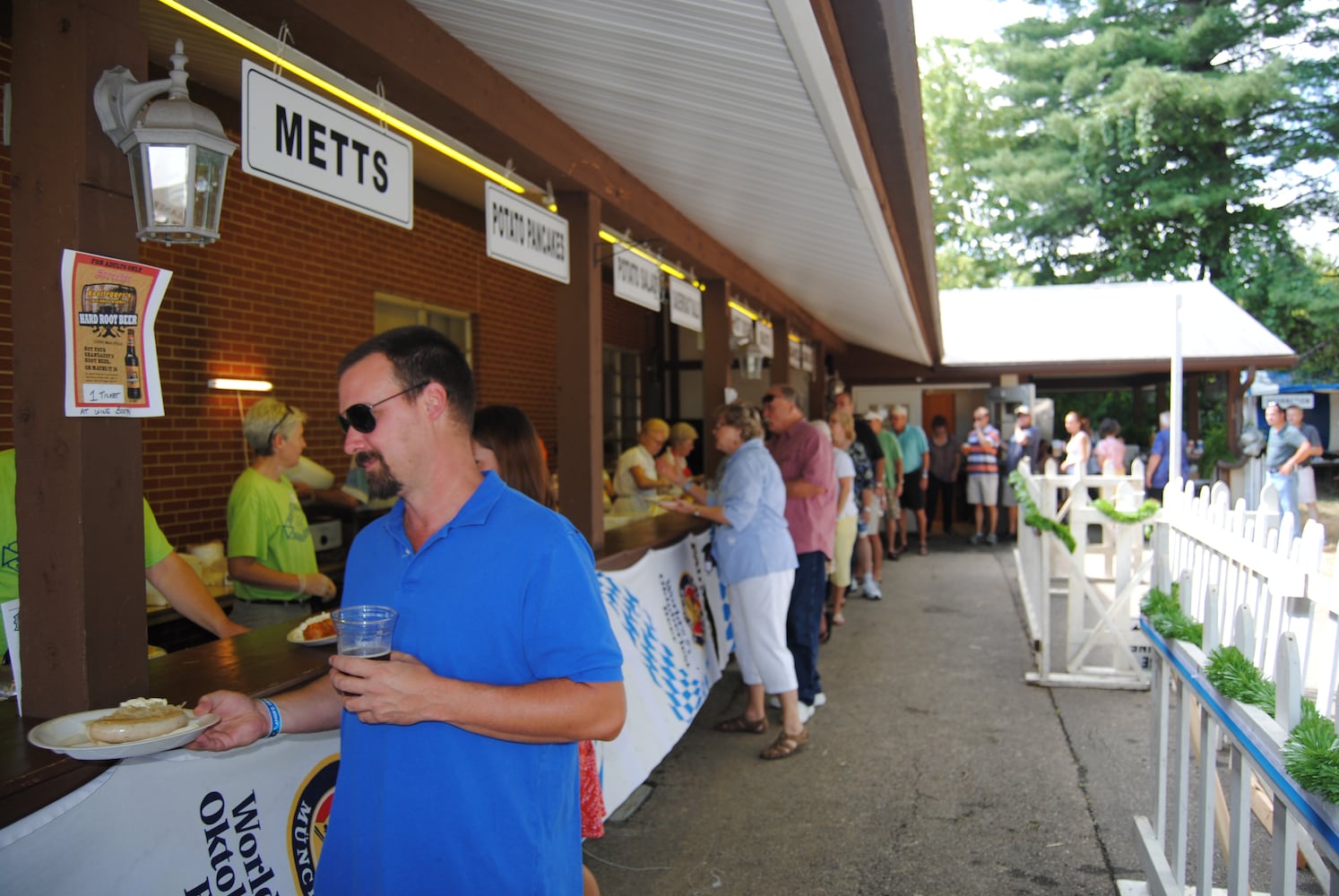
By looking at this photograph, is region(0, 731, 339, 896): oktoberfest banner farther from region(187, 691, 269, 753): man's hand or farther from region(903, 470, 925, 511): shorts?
region(903, 470, 925, 511): shorts

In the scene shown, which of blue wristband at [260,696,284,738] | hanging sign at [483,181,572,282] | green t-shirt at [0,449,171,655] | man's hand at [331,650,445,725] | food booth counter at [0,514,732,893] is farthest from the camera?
hanging sign at [483,181,572,282]

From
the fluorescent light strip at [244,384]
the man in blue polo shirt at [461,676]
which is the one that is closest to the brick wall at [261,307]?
the fluorescent light strip at [244,384]

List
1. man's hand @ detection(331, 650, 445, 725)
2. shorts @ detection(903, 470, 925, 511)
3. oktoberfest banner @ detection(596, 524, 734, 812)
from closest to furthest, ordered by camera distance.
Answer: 1. man's hand @ detection(331, 650, 445, 725)
2. oktoberfest banner @ detection(596, 524, 734, 812)
3. shorts @ detection(903, 470, 925, 511)

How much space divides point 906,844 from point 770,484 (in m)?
1.92

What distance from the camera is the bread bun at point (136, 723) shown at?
183 centimetres

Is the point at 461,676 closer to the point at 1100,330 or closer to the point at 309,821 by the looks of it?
the point at 309,821

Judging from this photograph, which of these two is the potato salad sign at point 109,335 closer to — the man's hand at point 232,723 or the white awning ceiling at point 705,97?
the man's hand at point 232,723

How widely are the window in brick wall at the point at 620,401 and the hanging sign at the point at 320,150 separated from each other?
32.2 feet

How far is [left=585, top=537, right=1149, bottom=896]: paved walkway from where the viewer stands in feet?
12.0

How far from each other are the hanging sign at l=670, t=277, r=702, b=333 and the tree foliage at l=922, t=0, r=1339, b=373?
72.5 feet

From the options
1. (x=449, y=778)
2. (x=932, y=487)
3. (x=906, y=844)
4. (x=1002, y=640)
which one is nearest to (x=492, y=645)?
(x=449, y=778)

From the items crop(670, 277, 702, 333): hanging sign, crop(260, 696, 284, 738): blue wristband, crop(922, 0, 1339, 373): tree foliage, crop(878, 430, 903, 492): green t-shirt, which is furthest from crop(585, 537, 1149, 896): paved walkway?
crop(922, 0, 1339, 373): tree foliage

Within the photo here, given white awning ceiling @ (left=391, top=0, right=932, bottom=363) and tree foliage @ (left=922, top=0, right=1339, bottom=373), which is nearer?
white awning ceiling @ (left=391, top=0, right=932, bottom=363)

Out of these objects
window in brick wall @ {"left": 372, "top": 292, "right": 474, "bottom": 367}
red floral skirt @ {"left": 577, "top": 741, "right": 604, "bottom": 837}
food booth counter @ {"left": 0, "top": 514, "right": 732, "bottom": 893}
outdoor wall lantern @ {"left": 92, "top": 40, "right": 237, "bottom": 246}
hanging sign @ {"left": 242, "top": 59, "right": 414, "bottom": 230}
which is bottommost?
red floral skirt @ {"left": 577, "top": 741, "right": 604, "bottom": 837}
